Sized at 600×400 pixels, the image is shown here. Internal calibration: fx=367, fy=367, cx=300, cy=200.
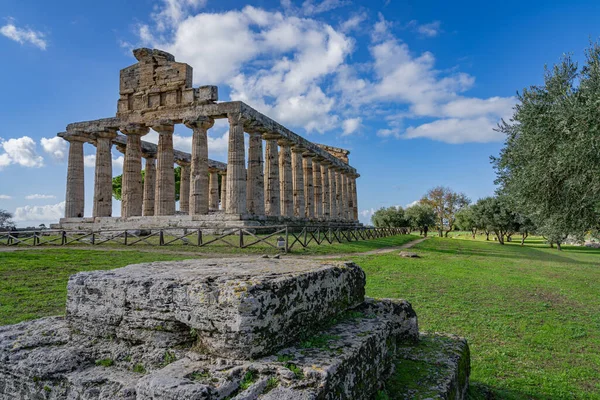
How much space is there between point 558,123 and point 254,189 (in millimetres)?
20135

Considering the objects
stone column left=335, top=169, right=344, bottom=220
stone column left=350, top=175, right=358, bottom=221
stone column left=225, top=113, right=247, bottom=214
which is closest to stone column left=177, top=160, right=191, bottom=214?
stone column left=225, top=113, right=247, bottom=214

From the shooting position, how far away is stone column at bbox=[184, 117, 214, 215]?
26.2 metres

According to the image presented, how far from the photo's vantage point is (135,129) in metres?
28.9

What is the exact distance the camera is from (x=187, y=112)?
26.9 meters

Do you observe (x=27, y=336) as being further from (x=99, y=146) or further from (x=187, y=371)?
(x=99, y=146)

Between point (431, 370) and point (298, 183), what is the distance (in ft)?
108

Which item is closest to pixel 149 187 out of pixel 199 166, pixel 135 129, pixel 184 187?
pixel 135 129

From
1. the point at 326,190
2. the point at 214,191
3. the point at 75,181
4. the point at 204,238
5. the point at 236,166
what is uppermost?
the point at 214,191

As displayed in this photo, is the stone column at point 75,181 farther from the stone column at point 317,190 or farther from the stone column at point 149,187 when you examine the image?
the stone column at point 317,190

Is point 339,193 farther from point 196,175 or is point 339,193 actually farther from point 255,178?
point 196,175

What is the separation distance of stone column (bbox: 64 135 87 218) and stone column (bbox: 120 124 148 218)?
413 centimetres

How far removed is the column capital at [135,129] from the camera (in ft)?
94.7

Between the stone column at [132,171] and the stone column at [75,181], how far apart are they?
4130mm

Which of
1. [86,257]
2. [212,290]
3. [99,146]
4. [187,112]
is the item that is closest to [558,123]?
[212,290]
